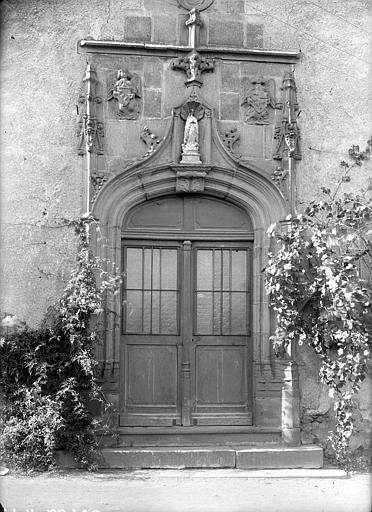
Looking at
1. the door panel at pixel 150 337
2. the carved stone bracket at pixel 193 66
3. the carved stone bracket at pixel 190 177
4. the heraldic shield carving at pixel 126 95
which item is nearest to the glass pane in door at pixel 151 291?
the door panel at pixel 150 337

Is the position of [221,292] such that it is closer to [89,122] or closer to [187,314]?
[187,314]

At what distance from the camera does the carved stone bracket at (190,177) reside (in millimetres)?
8508

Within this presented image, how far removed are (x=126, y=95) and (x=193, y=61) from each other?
813 millimetres

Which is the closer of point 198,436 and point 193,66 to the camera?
point 198,436

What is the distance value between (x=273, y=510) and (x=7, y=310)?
3.46m

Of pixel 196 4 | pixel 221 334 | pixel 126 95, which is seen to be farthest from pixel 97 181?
pixel 196 4

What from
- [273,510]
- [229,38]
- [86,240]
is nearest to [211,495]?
[273,510]

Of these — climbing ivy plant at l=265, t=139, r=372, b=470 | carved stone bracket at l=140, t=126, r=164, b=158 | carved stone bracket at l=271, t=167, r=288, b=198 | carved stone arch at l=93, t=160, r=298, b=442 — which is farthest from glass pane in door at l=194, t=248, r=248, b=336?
carved stone bracket at l=140, t=126, r=164, b=158

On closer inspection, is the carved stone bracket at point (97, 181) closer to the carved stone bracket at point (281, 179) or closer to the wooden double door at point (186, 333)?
the wooden double door at point (186, 333)

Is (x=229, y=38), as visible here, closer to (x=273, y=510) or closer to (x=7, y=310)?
(x=7, y=310)

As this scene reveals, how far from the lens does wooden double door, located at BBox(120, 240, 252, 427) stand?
8508 mm

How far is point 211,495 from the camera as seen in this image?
699 centimetres

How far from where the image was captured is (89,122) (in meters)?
8.38

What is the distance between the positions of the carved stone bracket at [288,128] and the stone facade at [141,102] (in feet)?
0.25
